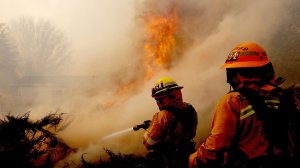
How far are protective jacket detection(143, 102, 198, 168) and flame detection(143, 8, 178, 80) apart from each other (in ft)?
34.9

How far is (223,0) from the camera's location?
15.3 metres

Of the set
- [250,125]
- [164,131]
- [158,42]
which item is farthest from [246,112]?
[158,42]

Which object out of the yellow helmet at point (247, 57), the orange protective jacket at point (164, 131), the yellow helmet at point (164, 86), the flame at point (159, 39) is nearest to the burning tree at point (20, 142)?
the orange protective jacket at point (164, 131)

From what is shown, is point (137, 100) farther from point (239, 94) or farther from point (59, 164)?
point (239, 94)

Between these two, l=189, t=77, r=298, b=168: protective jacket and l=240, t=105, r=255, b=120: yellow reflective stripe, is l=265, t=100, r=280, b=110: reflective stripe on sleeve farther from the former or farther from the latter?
l=240, t=105, r=255, b=120: yellow reflective stripe

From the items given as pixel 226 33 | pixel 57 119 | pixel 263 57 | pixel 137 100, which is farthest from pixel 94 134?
pixel 263 57

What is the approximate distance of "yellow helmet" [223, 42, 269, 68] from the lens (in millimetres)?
2623

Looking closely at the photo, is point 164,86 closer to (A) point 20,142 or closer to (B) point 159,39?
(A) point 20,142

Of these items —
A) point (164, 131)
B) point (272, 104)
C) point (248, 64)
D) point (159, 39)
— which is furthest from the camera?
point (159, 39)

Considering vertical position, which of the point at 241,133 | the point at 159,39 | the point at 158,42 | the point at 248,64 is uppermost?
the point at 159,39

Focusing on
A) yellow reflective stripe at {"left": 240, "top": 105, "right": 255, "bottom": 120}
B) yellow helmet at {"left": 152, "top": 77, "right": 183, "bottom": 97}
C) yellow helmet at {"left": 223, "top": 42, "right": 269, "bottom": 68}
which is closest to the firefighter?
yellow helmet at {"left": 152, "top": 77, "right": 183, "bottom": 97}

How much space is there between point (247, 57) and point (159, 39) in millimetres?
13098

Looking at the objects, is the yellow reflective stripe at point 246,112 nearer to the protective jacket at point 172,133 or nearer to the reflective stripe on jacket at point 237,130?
the reflective stripe on jacket at point 237,130

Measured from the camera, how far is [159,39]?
1561 centimetres
